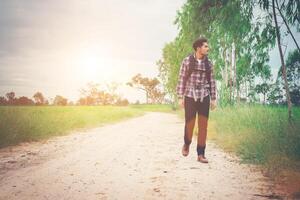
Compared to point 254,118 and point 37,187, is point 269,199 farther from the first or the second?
point 254,118

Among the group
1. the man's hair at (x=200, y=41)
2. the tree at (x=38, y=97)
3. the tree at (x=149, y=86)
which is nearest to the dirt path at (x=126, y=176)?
the man's hair at (x=200, y=41)

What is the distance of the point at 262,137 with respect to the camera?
Answer: 285 inches

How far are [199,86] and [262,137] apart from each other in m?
2.26

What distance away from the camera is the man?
6.21 metres

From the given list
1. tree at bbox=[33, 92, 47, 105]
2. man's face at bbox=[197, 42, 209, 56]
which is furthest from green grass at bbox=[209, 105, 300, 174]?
tree at bbox=[33, 92, 47, 105]

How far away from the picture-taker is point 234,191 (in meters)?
4.27

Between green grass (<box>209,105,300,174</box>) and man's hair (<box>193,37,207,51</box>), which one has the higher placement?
man's hair (<box>193,37,207,51</box>)

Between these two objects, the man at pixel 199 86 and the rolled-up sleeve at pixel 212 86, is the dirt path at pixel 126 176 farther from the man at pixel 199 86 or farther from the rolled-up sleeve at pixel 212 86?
the rolled-up sleeve at pixel 212 86

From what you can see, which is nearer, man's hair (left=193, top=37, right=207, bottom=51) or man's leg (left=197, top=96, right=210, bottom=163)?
man's hair (left=193, top=37, right=207, bottom=51)

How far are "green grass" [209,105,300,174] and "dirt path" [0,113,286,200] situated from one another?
398mm

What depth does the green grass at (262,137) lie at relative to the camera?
18.6ft

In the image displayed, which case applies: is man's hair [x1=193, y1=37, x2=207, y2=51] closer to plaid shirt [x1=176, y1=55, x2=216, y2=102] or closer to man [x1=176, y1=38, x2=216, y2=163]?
man [x1=176, y1=38, x2=216, y2=163]

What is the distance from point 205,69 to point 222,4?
Result: 4.09 m

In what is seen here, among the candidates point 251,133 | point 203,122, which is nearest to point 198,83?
point 203,122
